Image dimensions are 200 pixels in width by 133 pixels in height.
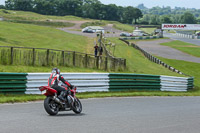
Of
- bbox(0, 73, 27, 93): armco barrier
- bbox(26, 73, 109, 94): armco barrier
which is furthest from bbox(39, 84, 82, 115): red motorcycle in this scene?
bbox(26, 73, 109, 94): armco barrier

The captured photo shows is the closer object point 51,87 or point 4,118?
point 4,118

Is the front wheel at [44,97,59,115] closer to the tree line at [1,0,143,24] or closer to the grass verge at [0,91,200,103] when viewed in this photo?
the grass verge at [0,91,200,103]

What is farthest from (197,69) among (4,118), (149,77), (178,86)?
(4,118)

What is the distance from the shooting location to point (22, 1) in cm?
18162

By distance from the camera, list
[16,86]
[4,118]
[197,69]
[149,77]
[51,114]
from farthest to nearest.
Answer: [197,69]
[149,77]
[16,86]
[51,114]
[4,118]

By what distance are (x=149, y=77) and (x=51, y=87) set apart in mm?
11613

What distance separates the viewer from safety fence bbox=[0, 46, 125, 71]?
842 inches

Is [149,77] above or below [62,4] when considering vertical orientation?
below

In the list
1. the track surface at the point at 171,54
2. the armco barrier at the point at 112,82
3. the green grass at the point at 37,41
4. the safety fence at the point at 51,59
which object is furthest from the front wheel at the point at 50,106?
the track surface at the point at 171,54

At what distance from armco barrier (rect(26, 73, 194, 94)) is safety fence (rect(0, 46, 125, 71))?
4.38 metres

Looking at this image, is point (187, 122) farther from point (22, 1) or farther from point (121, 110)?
point (22, 1)

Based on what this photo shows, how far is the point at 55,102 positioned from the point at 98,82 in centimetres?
776

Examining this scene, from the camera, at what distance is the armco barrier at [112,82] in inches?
643

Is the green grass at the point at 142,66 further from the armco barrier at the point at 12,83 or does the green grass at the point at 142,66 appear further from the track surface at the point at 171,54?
the armco barrier at the point at 12,83
